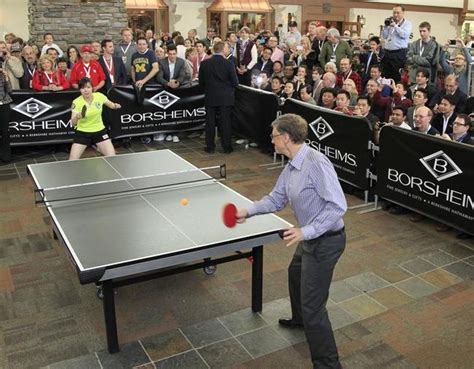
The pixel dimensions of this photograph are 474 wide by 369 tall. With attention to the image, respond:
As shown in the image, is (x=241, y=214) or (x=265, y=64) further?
(x=265, y=64)

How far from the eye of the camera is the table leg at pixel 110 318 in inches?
154

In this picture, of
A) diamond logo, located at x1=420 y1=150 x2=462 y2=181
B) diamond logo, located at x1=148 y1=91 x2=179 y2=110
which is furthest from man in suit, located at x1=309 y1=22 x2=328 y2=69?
diamond logo, located at x1=420 y1=150 x2=462 y2=181

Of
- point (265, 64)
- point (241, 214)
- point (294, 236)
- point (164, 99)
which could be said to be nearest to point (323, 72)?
point (265, 64)

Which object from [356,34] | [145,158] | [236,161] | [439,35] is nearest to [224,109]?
[236,161]

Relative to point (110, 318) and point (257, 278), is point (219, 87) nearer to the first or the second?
point (257, 278)

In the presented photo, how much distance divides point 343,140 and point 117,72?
506 centimetres

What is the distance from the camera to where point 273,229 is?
4207 mm

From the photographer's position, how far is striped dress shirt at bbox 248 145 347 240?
11.1 feet

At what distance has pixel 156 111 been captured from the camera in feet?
35.1

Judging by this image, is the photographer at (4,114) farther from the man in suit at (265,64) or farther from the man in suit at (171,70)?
the man in suit at (265,64)

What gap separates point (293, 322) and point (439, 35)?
27134mm

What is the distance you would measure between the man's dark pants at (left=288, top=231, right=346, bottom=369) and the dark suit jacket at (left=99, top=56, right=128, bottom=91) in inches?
303

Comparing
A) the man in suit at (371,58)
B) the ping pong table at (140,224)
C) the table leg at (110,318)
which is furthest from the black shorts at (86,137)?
the man in suit at (371,58)

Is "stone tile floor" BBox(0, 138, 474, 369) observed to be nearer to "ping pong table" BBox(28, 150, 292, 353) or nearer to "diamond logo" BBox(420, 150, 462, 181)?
"ping pong table" BBox(28, 150, 292, 353)
